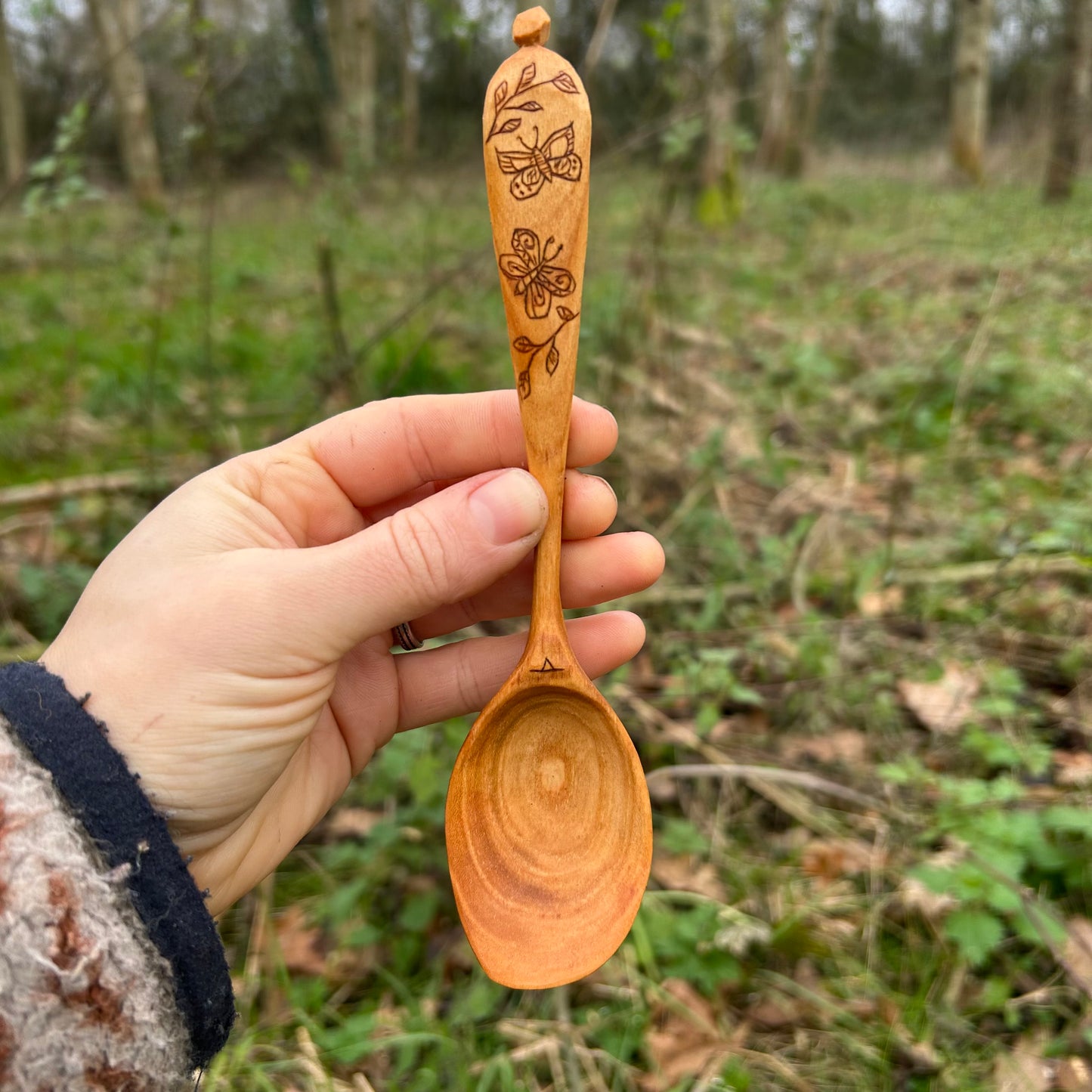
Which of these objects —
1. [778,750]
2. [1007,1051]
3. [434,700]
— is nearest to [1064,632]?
[778,750]

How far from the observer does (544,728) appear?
Result: 4.71 feet

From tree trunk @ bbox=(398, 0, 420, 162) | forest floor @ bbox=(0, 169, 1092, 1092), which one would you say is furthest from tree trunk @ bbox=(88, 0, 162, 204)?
forest floor @ bbox=(0, 169, 1092, 1092)

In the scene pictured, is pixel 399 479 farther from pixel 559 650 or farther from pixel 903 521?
pixel 903 521

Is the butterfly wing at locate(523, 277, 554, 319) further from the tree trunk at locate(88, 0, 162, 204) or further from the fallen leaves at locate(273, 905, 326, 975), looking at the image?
the tree trunk at locate(88, 0, 162, 204)

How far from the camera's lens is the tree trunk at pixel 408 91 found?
539cm

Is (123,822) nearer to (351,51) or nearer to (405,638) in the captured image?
(405,638)

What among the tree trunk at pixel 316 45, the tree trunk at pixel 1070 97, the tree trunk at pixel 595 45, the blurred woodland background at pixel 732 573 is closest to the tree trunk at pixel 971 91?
the tree trunk at pixel 1070 97

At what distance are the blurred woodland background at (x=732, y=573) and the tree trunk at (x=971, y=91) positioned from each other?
293cm

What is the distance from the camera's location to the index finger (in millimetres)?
1446

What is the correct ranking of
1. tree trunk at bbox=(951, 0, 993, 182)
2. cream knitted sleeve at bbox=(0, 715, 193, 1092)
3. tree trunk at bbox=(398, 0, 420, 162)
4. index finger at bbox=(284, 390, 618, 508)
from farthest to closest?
tree trunk at bbox=(951, 0, 993, 182) → tree trunk at bbox=(398, 0, 420, 162) → index finger at bbox=(284, 390, 618, 508) → cream knitted sleeve at bbox=(0, 715, 193, 1092)

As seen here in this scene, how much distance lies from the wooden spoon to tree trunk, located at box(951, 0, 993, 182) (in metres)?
8.07

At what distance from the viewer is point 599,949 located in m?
1.25

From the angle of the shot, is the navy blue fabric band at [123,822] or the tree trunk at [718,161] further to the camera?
the tree trunk at [718,161]

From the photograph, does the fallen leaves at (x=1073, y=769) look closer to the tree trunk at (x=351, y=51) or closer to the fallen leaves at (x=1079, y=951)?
the fallen leaves at (x=1079, y=951)
